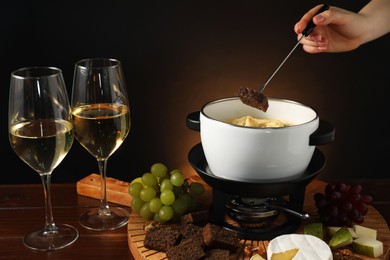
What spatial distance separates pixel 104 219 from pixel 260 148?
47 cm

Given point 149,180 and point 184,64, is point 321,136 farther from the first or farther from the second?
point 184,64

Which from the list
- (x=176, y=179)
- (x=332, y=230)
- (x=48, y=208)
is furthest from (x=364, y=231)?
(x=48, y=208)

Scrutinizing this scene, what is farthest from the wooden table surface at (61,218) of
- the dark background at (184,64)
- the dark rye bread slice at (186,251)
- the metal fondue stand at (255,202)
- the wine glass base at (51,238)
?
the dark background at (184,64)

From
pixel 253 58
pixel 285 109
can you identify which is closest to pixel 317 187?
pixel 285 109

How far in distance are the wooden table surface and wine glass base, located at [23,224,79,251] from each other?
1 centimetres

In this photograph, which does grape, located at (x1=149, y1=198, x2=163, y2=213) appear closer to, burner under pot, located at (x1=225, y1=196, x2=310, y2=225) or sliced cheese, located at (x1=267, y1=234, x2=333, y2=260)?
burner under pot, located at (x1=225, y1=196, x2=310, y2=225)

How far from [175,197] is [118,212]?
0.18 metres

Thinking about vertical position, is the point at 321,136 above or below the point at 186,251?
above

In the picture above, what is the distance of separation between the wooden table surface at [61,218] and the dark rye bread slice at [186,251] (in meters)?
0.12

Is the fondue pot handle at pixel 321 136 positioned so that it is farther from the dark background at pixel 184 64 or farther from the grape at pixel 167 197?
the dark background at pixel 184 64

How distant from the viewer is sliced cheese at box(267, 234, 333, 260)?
126 cm

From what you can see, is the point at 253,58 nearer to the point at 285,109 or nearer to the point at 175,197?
Result: the point at 285,109

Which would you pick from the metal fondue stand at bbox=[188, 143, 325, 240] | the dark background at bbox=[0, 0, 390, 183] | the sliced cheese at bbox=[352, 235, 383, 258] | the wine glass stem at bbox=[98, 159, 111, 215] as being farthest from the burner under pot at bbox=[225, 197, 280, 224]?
the dark background at bbox=[0, 0, 390, 183]

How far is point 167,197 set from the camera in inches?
58.4
